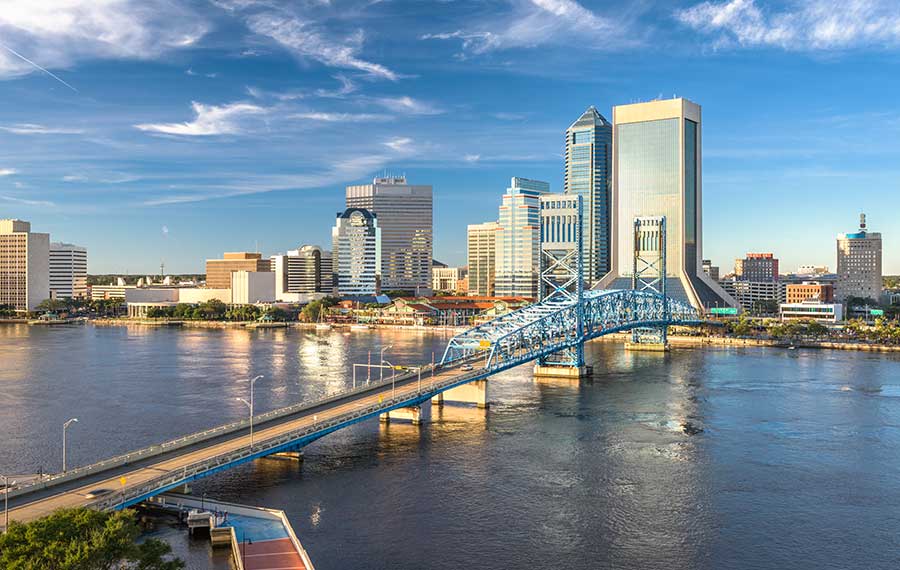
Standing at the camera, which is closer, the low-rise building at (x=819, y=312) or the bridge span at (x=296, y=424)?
the bridge span at (x=296, y=424)

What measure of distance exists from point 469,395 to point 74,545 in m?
54.3

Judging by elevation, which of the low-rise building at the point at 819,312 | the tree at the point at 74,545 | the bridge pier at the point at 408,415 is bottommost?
the bridge pier at the point at 408,415

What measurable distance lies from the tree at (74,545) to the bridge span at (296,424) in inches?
436

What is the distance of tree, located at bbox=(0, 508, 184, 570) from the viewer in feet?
84.3

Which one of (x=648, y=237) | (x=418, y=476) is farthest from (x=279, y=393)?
(x=648, y=237)

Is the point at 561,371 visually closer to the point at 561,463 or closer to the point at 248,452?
the point at 561,463

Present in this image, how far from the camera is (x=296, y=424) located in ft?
184

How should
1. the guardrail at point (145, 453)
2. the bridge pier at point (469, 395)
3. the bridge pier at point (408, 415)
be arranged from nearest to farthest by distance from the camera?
the guardrail at point (145, 453)
the bridge pier at point (408, 415)
the bridge pier at point (469, 395)

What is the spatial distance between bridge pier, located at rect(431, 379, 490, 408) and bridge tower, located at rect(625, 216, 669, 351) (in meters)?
72.8

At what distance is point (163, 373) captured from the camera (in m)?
104

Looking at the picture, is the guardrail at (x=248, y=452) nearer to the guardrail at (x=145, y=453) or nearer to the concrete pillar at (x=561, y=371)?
the guardrail at (x=145, y=453)

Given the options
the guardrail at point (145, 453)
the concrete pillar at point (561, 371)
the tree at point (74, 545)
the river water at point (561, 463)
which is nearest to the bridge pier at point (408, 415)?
the river water at point (561, 463)

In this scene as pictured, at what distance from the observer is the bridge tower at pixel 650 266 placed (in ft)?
475

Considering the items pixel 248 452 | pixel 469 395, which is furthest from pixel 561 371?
pixel 248 452
